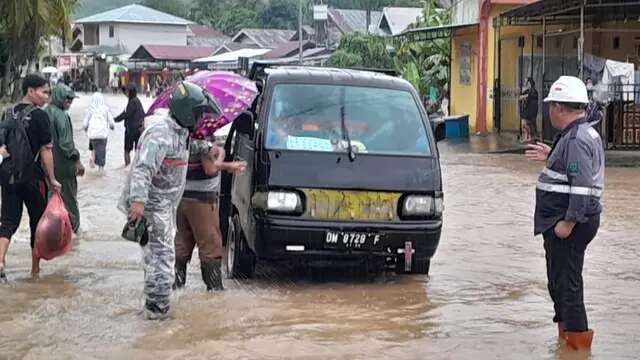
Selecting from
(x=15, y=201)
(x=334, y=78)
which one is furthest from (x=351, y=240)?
(x=15, y=201)

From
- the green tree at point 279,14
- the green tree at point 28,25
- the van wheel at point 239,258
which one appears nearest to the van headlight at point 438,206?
the van wheel at point 239,258

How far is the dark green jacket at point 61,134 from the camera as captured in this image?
10500 millimetres

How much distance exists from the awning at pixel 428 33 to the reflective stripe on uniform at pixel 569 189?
24.6 metres

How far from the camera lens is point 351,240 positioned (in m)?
8.22

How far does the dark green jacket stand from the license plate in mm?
3701

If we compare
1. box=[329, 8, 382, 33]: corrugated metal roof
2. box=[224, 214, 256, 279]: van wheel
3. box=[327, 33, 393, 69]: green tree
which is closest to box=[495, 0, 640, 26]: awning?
box=[224, 214, 256, 279]: van wheel

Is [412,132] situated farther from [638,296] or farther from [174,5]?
[174,5]

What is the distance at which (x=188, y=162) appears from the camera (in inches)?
304

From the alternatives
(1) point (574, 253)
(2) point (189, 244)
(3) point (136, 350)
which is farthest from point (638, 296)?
(3) point (136, 350)

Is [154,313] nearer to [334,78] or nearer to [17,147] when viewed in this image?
[17,147]

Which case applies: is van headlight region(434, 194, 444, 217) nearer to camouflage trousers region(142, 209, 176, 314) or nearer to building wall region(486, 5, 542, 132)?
camouflage trousers region(142, 209, 176, 314)

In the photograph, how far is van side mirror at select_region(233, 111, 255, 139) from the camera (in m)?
8.84

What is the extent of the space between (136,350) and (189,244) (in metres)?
1.83

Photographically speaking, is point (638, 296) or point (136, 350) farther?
point (638, 296)
